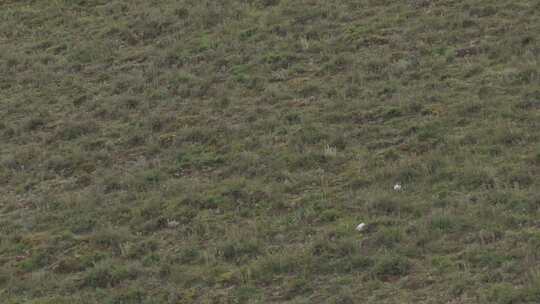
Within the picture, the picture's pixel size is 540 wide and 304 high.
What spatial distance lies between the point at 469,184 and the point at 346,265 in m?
2.21

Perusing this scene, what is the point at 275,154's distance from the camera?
13.5m

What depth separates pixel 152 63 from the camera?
17984mm

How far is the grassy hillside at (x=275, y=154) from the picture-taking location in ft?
33.4

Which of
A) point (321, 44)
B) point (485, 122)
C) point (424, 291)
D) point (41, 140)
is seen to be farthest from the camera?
point (321, 44)

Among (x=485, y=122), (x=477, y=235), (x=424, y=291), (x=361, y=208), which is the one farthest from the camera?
(x=485, y=122)

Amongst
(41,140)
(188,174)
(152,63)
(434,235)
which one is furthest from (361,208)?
(152,63)

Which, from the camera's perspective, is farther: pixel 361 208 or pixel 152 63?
pixel 152 63

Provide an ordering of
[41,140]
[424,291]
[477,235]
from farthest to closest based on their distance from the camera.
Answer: [41,140] < [477,235] < [424,291]

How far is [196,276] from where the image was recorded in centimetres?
1048

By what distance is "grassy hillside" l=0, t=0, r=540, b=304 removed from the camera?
1019 cm

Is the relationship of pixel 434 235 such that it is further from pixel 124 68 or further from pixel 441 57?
pixel 124 68

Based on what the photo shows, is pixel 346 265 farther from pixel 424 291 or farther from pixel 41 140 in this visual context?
pixel 41 140

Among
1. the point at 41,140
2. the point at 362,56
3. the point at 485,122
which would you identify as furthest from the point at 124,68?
the point at 485,122

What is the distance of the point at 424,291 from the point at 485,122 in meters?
4.35
